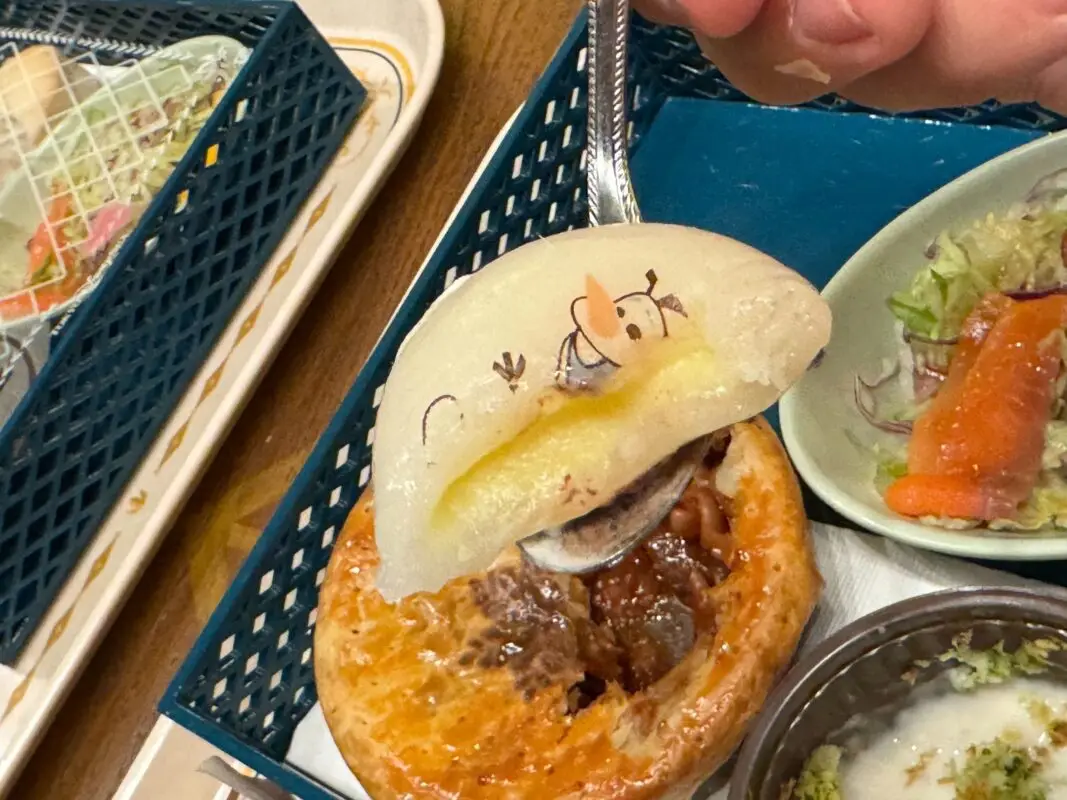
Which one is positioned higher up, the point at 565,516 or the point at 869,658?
the point at 565,516

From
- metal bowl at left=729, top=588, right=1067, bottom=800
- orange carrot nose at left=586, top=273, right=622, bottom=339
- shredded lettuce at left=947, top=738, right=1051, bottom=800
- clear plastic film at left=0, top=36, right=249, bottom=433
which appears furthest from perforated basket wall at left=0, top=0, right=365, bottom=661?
shredded lettuce at left=947, top=738, right=1051, bottom=800

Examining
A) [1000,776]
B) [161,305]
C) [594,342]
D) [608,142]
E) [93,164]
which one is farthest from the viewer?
[93,164]

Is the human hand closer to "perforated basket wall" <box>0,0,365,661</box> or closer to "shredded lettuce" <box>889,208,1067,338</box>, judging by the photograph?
"shredded lettuce" <box>889,208,1067,338</box>

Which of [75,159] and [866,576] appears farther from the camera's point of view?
[75,159]

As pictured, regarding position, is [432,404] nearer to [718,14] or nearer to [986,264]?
[718,14]

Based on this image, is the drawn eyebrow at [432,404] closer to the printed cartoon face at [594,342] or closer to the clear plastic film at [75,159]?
the printed cartoon face at [594,342]

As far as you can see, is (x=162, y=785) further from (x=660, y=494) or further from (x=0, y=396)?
(x=660, y=494)

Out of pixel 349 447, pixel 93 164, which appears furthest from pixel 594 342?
pixel 93 164
